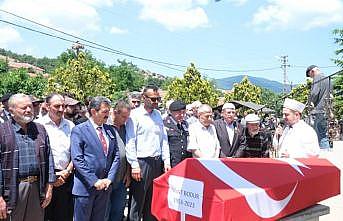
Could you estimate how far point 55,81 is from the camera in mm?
37625

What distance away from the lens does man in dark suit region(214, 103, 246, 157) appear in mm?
6020

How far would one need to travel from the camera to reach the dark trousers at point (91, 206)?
4.24 m

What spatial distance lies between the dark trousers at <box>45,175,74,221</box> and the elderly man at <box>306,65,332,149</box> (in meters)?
4.88

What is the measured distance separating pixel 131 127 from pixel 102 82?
30384 mm

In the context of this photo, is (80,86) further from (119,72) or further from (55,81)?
(119,72)

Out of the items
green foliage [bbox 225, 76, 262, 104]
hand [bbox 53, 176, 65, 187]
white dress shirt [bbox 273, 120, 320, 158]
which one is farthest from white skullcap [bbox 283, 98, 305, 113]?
green foliage [bbox 225, 76, 262, 104]

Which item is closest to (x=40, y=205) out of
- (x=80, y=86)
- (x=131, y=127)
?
(x=131, y=127)

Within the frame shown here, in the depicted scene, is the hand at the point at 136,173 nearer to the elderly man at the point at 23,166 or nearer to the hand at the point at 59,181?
the hand at the point at 59,181

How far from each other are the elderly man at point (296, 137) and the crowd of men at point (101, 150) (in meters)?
0.01

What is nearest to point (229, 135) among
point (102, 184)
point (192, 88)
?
point (102, 184)

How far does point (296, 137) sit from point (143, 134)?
5.80ft

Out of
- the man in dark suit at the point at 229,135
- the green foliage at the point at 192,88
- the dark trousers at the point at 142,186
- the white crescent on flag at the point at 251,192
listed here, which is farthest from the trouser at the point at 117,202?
the green foliage at the point at 192,88

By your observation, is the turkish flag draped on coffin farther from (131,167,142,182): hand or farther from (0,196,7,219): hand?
(131,167,142,182): hand

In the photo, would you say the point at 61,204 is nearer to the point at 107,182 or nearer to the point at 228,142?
the point at 107,182
